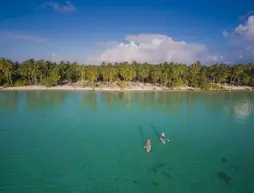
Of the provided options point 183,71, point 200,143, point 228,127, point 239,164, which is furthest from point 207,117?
point 183,71

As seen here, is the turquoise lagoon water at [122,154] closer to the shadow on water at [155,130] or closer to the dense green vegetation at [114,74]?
the shadow on water at [155,130]

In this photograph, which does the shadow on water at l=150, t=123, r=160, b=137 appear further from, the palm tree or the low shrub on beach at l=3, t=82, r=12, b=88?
the low shrub on beach at l=3, t=82, r=12, b=88

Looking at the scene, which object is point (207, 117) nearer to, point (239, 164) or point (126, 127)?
point (126, 127)

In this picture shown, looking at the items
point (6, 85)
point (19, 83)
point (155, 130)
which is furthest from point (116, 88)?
point (155, 130)

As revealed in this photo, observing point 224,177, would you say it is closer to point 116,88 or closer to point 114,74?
point 116,88

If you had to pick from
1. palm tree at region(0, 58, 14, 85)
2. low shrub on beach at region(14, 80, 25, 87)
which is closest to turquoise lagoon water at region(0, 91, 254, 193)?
palm tree at region(0, 58, 14, 85)

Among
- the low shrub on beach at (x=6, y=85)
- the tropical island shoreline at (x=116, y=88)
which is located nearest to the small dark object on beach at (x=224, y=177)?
the tropical island shoreline at (x=116, y=88)
